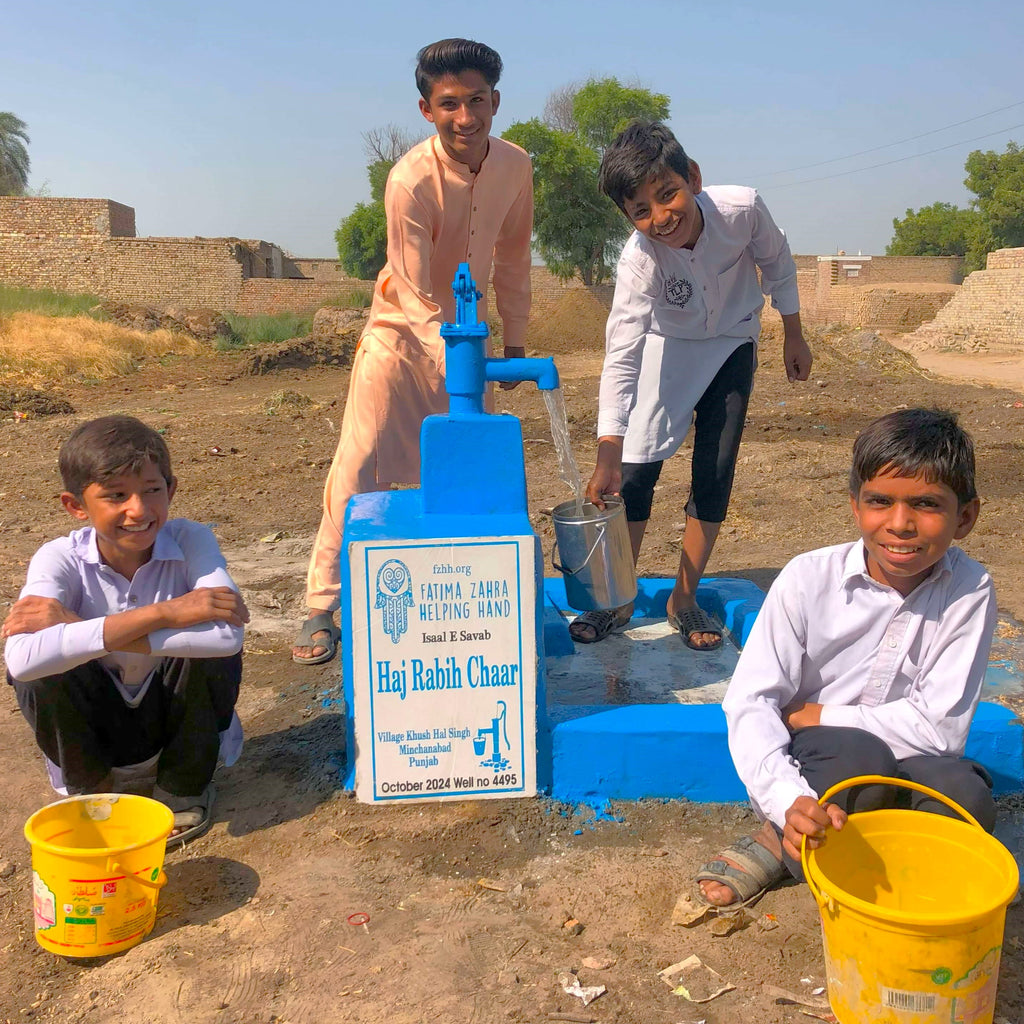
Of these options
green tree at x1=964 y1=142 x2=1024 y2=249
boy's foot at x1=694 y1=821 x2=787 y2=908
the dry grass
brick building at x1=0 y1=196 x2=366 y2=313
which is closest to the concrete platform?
boy's foot at x1=694 y1=821 x2=787 y2=908

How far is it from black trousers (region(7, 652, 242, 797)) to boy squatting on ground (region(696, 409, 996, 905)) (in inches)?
48.7

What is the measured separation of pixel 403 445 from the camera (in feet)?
11.5

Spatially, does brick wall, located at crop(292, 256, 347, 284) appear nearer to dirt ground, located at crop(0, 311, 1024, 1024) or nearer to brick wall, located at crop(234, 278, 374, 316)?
brick wall, located at crop(234, 278, 374, 316)

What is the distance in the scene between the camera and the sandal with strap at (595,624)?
11.0 feet

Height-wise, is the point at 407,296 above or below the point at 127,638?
above

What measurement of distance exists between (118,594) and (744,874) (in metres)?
1.63

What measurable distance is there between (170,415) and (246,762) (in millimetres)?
7830

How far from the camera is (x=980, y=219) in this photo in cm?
4219

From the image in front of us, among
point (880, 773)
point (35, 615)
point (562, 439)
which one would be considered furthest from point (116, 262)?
point (880, 773)

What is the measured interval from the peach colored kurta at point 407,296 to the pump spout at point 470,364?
25.6 inches

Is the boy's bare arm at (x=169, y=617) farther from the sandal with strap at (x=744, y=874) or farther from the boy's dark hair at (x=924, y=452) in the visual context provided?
the boy's dark hair at (x=924, y=452)

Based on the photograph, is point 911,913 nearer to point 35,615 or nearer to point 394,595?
point 394,595

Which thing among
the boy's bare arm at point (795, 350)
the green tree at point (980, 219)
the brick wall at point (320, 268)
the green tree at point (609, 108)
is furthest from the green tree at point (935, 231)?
the boy's bare arm at point (795, 350)

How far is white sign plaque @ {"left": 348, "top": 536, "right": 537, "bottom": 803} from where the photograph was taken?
2.46 metres
